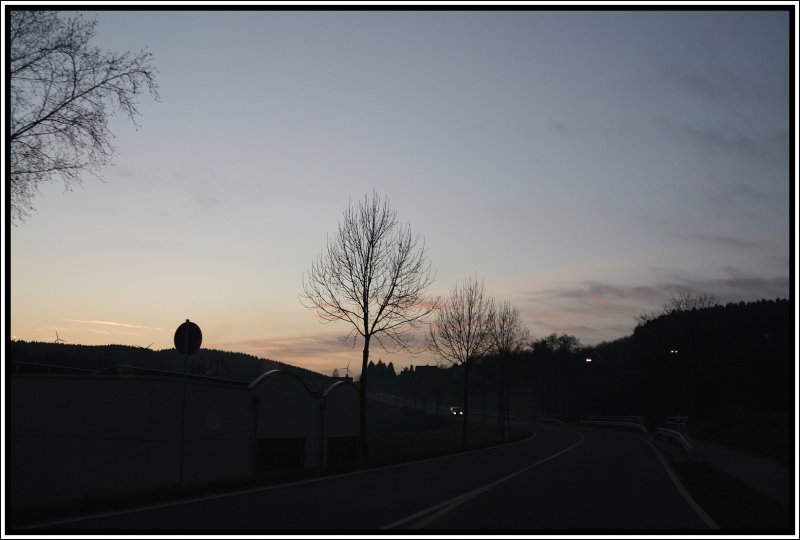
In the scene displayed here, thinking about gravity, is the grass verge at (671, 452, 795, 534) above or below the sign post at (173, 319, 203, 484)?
below

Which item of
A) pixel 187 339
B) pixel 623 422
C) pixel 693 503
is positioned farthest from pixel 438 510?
pixel 623 422

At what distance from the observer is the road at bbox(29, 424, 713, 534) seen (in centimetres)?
1059

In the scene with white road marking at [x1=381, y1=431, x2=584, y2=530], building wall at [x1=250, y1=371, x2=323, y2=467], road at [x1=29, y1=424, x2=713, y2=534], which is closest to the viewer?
road at [x1=29, y1=424, x2=713, y2=534]

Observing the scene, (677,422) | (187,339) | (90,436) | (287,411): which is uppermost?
(187,339)

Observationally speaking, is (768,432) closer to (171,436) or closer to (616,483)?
(616,483)

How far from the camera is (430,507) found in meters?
12.9

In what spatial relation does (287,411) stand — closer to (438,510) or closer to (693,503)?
(693,503)

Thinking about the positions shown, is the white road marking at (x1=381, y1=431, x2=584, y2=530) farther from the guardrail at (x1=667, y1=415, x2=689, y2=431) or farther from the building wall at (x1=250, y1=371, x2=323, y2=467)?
the guardrail at (x1=667, y1=415, x2=689, y2=431)

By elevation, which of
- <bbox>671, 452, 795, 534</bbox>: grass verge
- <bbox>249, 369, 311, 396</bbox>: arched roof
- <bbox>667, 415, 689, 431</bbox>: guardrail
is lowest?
<bbox>667, 415, 689, 431</bbox>: guardrail

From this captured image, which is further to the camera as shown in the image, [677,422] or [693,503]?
[677,422]

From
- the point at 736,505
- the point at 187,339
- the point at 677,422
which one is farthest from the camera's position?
the point at 677,422

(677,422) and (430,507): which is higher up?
(430,507)

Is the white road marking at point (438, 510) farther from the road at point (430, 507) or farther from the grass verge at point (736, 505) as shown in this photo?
the grass verge at point (736, 505)

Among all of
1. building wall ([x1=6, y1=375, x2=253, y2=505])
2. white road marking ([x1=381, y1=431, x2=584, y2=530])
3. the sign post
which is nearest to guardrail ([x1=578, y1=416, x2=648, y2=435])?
building wall ([x1=6, y1=375, x2=253, y2=505])
